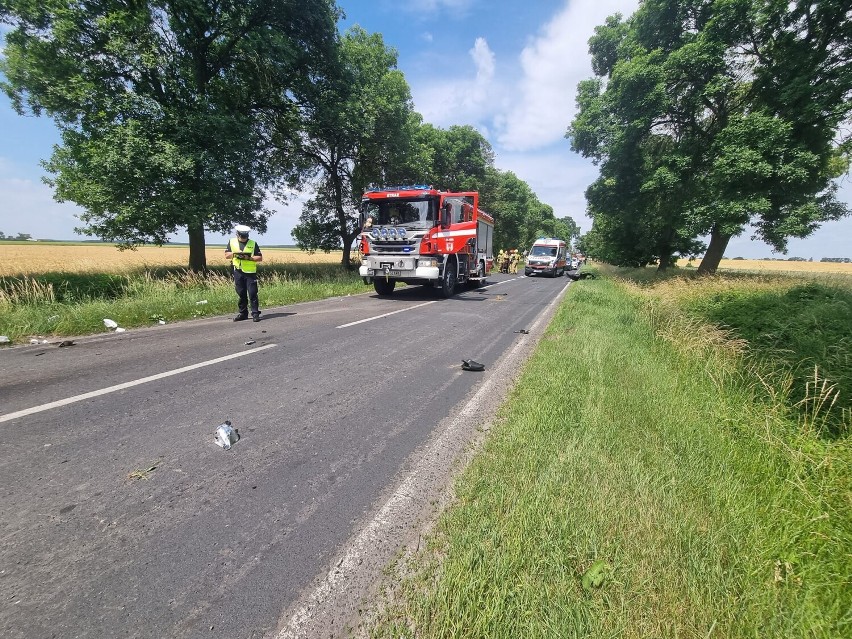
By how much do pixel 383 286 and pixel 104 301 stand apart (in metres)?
7.47

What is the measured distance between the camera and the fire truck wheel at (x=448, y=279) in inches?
461

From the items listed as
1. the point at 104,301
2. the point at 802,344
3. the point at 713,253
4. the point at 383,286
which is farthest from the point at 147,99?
the point at 713,253

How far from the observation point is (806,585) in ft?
5.42

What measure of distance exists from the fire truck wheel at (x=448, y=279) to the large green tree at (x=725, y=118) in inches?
388


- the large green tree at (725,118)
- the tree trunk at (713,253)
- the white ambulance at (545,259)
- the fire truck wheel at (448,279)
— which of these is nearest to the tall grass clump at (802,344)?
the fire truck wheel at (448,279)

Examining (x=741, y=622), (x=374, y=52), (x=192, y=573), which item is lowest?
(x=192, y=573)

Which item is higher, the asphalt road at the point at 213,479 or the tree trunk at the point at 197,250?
the tree trunk at the point at 197,250

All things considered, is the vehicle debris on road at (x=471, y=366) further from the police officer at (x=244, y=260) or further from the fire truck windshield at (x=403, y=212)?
the fire truck windshield at (x=403, y=212)

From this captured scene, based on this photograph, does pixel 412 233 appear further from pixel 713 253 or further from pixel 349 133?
pixel 713 253

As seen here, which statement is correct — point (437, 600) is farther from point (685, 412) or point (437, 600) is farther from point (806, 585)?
point (685, 412)

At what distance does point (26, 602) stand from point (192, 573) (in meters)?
0.63

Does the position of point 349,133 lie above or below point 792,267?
above

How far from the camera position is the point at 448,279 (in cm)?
1196

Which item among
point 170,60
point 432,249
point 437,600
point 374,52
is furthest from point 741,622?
point 374,52
